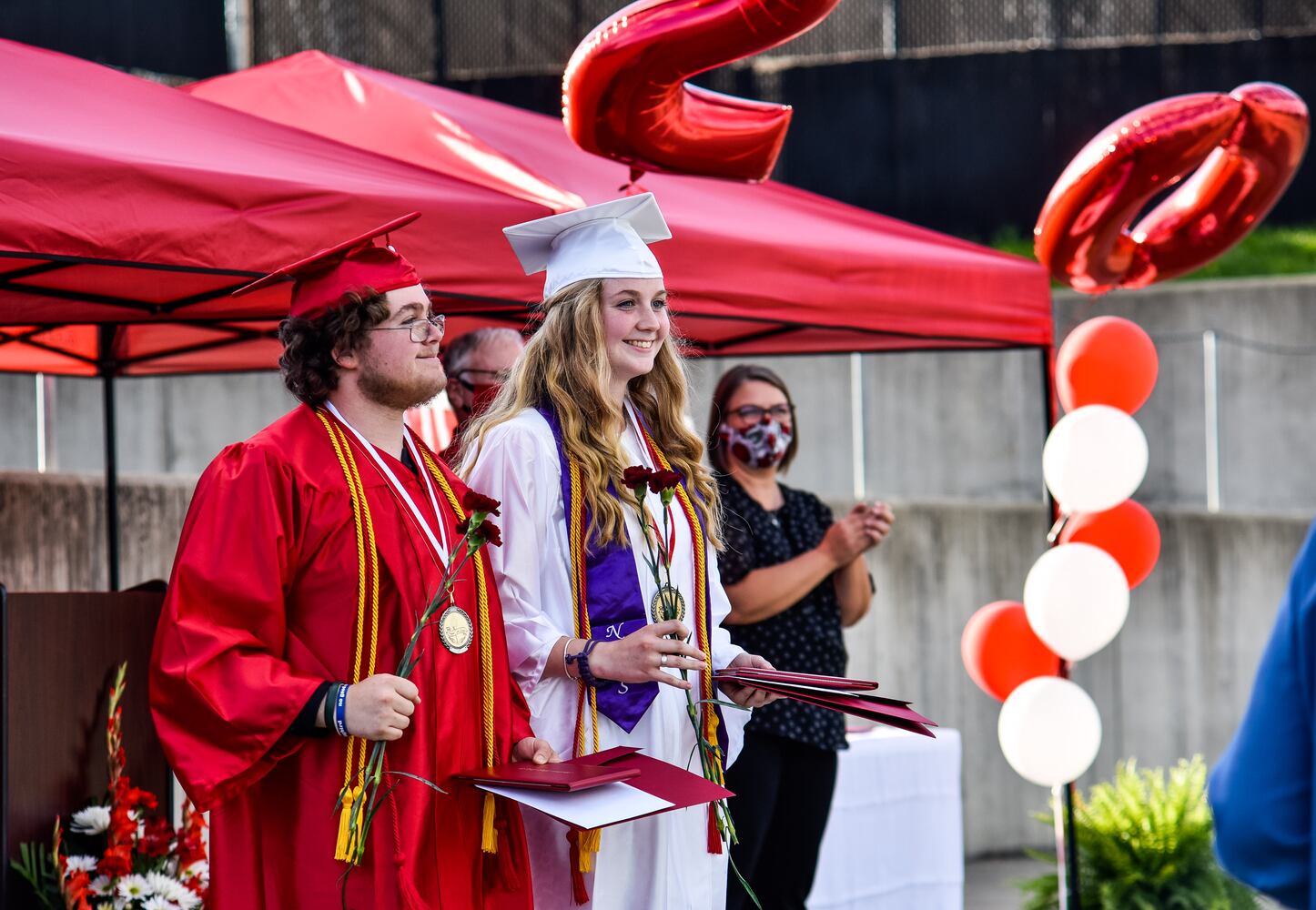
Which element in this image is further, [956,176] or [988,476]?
[956,176]

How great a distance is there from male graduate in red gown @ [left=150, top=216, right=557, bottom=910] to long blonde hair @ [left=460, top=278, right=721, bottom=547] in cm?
27

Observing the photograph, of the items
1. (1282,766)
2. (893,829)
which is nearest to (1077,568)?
(893,829)

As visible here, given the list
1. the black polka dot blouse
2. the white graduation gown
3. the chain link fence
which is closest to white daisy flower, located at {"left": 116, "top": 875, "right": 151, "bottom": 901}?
the white graduation gown

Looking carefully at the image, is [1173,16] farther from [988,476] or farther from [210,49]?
[210,49]

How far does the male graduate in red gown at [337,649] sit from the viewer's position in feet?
8.09

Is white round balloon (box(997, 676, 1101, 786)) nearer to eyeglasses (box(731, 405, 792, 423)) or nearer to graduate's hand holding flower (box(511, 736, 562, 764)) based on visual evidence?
A: eyeglasses (box(731, 405, 792, 423))

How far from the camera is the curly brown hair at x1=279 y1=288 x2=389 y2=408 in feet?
8.93

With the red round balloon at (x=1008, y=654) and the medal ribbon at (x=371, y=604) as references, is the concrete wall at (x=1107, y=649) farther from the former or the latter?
the medal ribbon at (x=371, y=604)

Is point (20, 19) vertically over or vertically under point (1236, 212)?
over

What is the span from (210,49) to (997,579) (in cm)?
608

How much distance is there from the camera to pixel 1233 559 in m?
8.10

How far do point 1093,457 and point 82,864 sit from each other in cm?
341

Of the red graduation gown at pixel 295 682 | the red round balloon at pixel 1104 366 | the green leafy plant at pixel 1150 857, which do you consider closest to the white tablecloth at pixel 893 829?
the green leafy plant at pixel 1150 857

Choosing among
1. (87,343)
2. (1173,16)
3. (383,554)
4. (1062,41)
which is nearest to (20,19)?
(87,343)
